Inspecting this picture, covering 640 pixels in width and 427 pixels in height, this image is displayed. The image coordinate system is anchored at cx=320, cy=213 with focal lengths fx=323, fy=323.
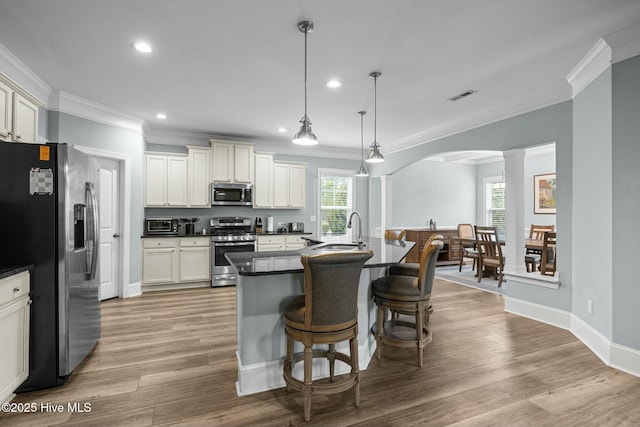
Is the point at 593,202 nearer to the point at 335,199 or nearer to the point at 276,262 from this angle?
the point at 276,262

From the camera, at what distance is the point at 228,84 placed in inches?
143

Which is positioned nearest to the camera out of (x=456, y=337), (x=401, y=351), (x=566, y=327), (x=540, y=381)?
(x=540, y=381)

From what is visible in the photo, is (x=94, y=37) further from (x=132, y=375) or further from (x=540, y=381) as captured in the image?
(x=540, y=381)

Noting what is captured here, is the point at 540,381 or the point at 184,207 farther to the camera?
the point at 184,207

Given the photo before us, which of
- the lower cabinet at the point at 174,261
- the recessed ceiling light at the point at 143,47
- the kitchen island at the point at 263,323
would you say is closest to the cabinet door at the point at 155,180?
the lower cabinet at the point at 174,261

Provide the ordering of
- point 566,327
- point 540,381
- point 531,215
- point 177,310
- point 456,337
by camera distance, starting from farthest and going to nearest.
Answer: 1. point 531,215
2. point 177,310
3. point 566,327
4. point 456,337
5. point 540,381

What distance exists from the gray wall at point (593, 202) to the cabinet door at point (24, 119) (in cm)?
521

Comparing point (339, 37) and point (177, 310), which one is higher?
point (339, 37)

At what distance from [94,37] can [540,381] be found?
447 centimetres

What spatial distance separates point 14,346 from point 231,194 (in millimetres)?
3999

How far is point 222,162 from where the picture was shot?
577cm

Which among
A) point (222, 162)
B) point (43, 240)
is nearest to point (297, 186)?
point (222, 162)

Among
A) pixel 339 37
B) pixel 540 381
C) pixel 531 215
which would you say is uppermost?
pixel 339 37

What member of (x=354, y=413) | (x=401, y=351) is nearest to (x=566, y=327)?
(x=401, y=351)
